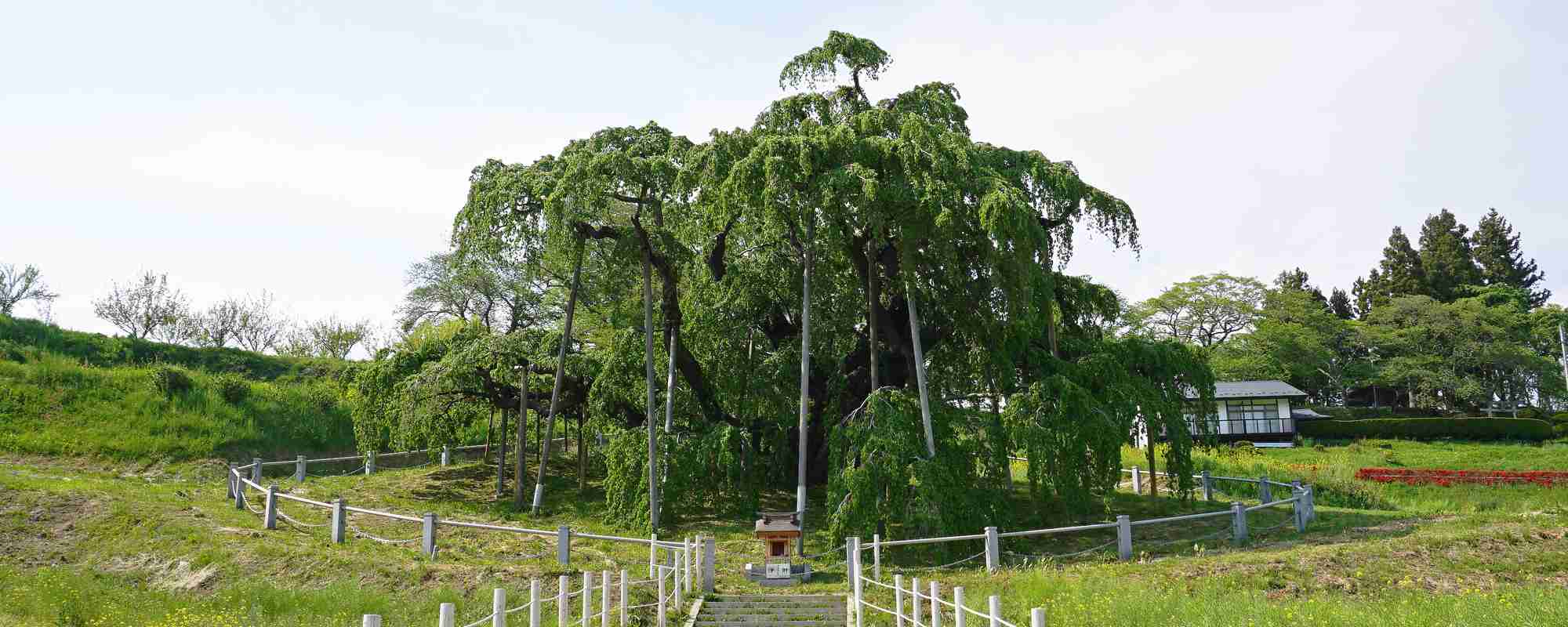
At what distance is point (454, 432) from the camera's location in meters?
28.0

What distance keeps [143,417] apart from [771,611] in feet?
94.7

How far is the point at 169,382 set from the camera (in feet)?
121

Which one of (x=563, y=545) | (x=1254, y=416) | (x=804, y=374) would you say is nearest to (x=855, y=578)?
(x=563, y=545)

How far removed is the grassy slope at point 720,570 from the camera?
12.5m

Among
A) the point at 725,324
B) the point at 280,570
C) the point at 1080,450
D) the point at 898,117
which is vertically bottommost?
the point at 280,570

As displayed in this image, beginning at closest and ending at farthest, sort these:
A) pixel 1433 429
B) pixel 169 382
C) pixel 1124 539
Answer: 1. pixel 1124 539
2. pixel 169 382
3. pixel 1433 429

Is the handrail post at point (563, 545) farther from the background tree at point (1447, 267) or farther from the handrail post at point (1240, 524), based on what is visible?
the background tree at point (1447, 267)

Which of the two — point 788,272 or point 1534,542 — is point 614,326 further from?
point 1534,542

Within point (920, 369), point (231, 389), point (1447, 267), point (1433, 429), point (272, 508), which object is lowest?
point (272, 508)

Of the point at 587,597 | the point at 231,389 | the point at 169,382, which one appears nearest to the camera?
the point at 587,597

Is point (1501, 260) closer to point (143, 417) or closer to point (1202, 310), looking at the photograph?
point (1202, 310)

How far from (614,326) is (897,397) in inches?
544

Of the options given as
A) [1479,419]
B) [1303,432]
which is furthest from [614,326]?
[1479,419]

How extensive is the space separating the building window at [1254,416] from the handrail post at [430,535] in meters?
44.6
